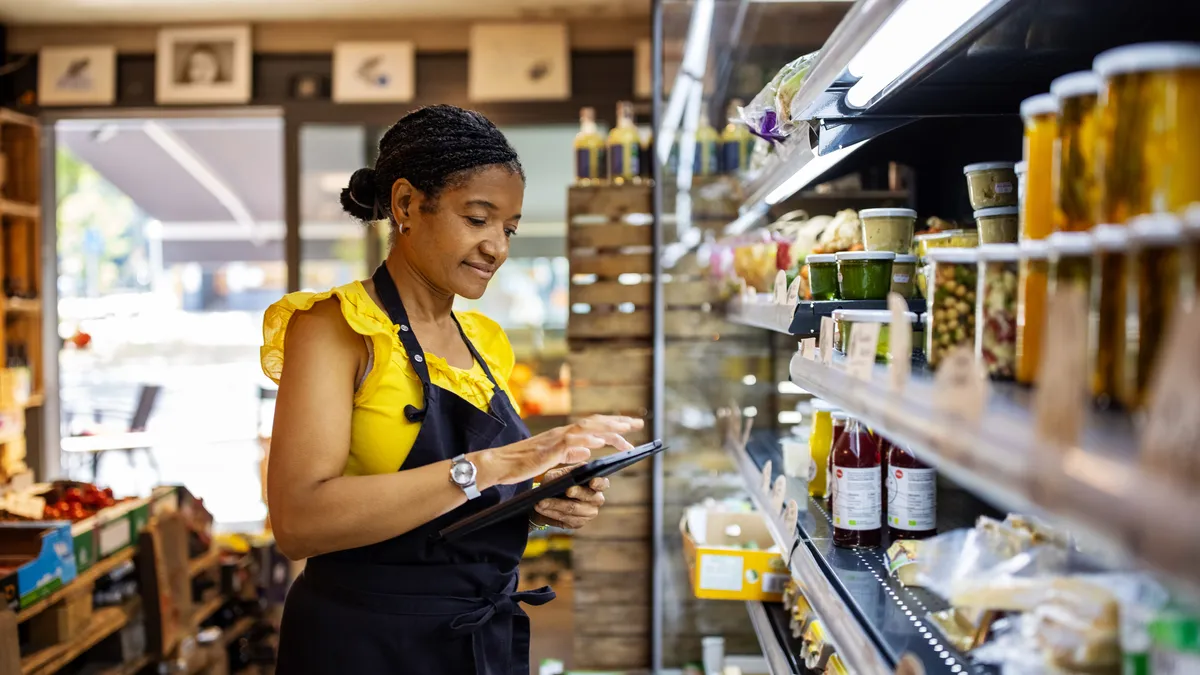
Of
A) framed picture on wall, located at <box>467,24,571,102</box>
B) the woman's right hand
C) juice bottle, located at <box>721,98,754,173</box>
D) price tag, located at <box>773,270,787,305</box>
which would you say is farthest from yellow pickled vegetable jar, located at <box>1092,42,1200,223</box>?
framed picture on wall, located at <box>467,24,571,102</box>

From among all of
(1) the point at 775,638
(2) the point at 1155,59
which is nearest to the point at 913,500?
(1) the point at 775,638

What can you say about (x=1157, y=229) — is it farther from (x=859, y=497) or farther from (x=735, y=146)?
(x=735, y=146)

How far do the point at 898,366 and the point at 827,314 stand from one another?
31.2 inches

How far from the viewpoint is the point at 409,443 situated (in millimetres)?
1683

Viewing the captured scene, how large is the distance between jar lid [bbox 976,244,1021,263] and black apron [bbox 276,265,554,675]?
0.99 meters

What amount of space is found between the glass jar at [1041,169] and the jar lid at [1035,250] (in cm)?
3

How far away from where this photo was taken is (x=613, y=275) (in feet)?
12.8

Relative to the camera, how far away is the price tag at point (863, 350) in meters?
1.15

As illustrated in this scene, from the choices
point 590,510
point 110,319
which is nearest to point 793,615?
point 590,510

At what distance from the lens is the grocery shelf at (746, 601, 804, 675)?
2004 millimetres

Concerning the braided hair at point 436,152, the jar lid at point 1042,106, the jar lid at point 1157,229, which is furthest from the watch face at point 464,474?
the jar lid at point 1157,229

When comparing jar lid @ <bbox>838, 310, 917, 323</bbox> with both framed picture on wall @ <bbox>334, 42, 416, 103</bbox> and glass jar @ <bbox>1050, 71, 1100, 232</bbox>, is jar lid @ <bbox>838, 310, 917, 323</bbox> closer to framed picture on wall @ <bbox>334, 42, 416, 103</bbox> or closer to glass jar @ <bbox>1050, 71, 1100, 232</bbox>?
glass jar @ <bbox>1050, 71, 1100, 232</bbox>

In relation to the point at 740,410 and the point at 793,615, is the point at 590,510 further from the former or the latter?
the point at 740,410

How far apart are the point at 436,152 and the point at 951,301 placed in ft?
3.11
